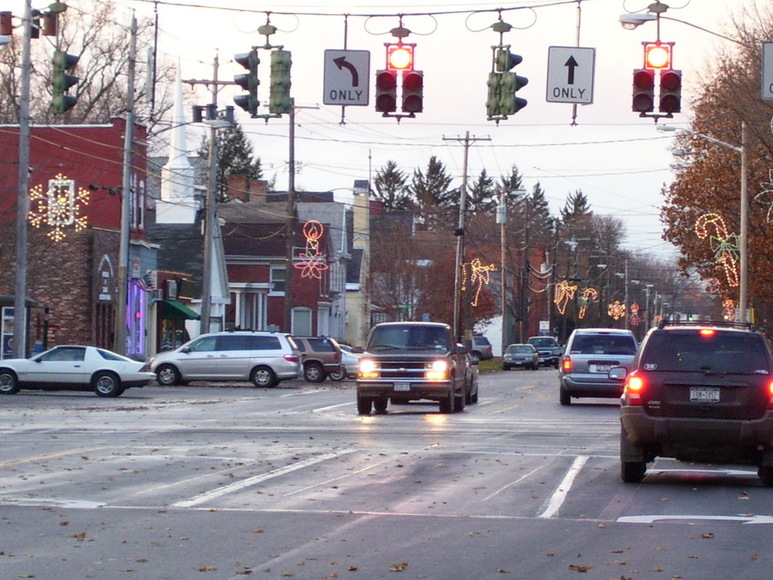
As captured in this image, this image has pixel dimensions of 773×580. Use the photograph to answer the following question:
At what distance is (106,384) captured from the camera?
37.3m

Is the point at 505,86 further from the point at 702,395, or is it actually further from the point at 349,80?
the point at 702,395

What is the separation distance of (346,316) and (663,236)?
43.3 m

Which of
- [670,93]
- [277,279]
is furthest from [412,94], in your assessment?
[277,279]

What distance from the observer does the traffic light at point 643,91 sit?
2156 centimetres

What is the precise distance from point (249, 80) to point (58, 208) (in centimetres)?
2810

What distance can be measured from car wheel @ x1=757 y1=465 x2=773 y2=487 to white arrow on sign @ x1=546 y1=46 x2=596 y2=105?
27.4ft

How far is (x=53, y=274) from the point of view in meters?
55.0

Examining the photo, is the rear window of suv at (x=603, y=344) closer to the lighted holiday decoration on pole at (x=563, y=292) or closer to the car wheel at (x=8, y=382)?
the car wheel at (x=8, y=382)

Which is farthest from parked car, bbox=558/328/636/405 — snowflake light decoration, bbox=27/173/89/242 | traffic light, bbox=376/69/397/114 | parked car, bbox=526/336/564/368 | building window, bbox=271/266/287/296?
building window, bbox=271/266/287/296

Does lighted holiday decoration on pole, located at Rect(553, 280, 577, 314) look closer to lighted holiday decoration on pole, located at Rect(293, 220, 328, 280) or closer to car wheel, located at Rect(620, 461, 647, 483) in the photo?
lighted holiday decoration on pole, located at Rect(293, 220, 328, 280)

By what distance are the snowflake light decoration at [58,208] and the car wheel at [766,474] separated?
34.7 m

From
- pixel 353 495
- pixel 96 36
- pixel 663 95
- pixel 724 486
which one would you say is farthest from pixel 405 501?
pixel 96 36

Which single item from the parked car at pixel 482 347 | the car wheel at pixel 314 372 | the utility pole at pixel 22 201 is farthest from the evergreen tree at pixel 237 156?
the utility pole at pixel 22 201

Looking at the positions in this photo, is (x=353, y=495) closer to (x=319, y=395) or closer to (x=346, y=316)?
(x=319, y=395)
